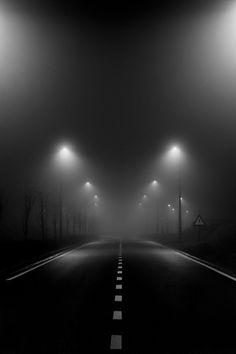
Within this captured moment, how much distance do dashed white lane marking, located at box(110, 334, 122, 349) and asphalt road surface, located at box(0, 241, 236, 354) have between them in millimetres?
14

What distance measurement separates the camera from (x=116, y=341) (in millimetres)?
7895

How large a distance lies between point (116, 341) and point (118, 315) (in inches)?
89.4

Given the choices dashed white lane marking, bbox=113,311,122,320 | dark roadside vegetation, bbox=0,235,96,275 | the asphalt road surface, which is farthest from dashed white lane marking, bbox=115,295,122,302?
dark roadside vegetation, bbox=0,235,96,275

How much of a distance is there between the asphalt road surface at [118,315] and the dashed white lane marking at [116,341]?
1 centimetres

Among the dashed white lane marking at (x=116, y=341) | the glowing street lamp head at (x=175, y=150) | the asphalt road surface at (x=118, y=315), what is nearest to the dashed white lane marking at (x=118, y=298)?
the asphalt road surface at (x=118, y=315)

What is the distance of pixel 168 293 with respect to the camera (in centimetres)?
1357

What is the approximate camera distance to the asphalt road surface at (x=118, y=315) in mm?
7711

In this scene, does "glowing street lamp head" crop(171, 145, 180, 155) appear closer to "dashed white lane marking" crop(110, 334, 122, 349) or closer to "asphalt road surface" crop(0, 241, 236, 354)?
"asphalt road surface" crop(0, 241, 236, 354)

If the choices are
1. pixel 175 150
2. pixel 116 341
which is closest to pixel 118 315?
pixel 116 341

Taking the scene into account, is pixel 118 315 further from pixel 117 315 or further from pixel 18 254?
pixel 18 254

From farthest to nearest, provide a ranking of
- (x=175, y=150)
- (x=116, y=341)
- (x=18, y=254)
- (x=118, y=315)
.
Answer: (x=175, y=150) < (x=18, y=254) < (x=118, y=315) < (x=116, y=341)

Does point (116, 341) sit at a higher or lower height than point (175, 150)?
lower

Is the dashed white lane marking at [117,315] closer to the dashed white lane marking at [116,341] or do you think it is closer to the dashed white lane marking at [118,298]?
the dashed white lane marking at [116,341]

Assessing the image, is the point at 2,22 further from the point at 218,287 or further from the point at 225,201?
the point at 225,201
